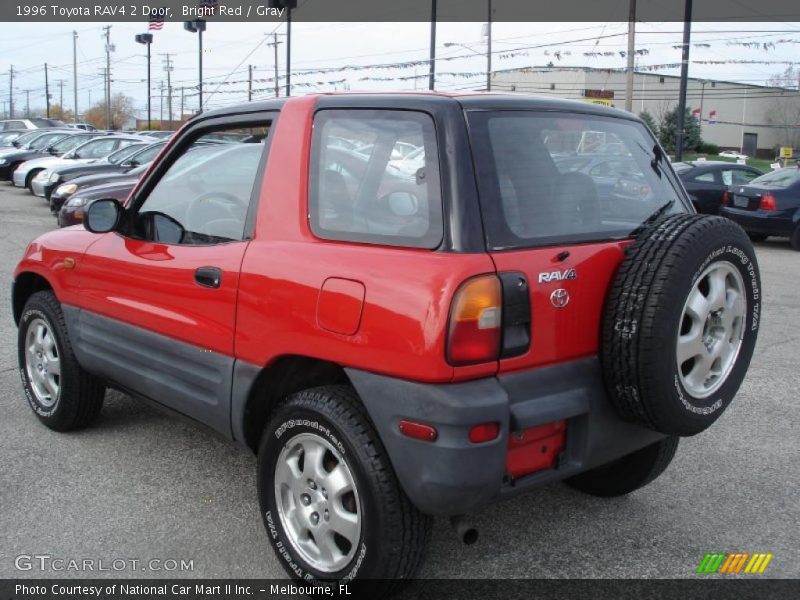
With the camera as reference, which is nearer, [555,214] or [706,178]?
[555,214]

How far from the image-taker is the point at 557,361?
106 inches

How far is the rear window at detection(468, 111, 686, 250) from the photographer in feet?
8.66

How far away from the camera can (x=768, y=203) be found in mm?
13227

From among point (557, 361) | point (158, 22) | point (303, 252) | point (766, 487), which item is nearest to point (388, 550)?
point (557, 361)

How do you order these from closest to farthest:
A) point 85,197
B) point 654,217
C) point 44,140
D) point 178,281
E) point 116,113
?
1. point 654,217
2. point 178,281
3. point 85,197
4. point 44,140
5. point 116,113

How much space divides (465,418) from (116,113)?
360ft

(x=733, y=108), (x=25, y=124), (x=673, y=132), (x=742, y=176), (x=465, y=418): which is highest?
(x=733, y=108)

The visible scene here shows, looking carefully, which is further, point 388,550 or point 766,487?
point 766,487

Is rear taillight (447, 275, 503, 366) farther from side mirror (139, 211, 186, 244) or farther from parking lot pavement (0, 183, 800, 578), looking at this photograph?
side mirror (139, 211, 186, 244)

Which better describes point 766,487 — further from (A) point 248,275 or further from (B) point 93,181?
(B) point 93,181

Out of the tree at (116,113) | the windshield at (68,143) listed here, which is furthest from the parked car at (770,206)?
the tree at (116,113)

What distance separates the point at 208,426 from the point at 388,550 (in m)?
1.11

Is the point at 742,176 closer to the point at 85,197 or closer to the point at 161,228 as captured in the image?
the point at 85,197

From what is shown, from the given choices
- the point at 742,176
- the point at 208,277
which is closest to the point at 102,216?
the point at 208,277
